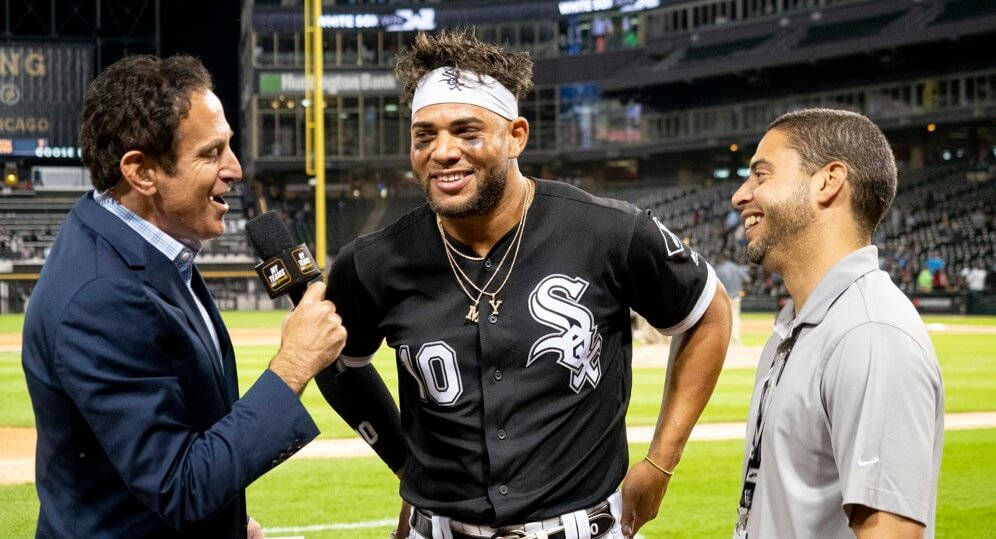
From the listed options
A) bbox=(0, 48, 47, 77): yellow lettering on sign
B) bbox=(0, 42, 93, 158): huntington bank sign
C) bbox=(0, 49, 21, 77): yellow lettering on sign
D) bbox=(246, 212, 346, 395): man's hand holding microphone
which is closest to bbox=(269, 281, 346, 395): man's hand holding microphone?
bbox=(246, 212, 346, 395): man's hand holding microphone

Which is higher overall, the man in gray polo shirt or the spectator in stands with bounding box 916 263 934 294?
the man in gray polo shirt

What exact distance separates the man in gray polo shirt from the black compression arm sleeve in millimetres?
1580

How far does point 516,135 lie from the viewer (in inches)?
152

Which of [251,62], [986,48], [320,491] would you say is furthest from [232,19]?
[320,491]

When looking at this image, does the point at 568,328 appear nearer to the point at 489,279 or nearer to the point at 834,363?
the point at 489,279

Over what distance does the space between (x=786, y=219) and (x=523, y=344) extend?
100 cm

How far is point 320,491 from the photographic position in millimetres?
9438

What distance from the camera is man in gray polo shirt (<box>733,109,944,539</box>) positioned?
249 cm

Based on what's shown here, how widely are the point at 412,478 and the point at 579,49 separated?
6302 centimetres

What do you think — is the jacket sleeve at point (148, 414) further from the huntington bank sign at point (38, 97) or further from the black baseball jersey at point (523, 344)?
the huntington bank sign at point (38, 97)

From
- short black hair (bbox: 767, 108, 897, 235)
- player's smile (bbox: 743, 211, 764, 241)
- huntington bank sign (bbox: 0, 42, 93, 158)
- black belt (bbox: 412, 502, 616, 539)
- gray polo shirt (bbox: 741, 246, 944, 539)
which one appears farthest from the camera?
huntington bank sign (bbox: 0, 42, 93, 158)

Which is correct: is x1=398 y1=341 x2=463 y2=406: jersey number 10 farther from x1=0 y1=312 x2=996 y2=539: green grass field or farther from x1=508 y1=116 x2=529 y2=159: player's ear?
x1=0 y1=312 x2=996 y2=539: green grass field

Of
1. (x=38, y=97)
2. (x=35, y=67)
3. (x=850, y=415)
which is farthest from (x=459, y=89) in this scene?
(x=35, y=67)

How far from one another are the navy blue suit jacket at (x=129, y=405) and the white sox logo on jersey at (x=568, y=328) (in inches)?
36.4
